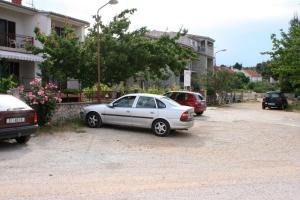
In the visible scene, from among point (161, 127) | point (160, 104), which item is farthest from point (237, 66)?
point (161, 127)

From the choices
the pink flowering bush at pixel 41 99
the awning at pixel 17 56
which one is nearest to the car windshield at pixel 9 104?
the pink flowering bush at pixel 41 99

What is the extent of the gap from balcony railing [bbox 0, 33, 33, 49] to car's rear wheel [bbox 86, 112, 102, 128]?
1227 cm

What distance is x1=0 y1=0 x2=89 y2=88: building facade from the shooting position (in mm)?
24498

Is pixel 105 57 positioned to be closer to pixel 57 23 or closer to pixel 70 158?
pixel 70 158

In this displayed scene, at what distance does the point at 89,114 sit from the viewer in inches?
568

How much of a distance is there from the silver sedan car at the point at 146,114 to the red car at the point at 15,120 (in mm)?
3847

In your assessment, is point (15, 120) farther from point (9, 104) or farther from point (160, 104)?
point (160, 104)

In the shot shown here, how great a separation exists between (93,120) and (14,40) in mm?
13929

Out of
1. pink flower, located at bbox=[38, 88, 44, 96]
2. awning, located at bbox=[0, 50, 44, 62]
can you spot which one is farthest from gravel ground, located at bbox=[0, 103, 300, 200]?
awning, located at bbox=[0, 50, 44, 62]

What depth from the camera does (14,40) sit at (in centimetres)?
2516

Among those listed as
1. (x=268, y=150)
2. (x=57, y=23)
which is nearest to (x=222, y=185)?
(x=268, y=150)

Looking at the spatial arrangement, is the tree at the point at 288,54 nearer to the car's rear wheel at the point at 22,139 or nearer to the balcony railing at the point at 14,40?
the balcony railing at the point at 14,40

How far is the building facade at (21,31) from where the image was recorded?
24498mm

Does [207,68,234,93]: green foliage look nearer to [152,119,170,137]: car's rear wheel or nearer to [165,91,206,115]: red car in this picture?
[165,91,206,115]: red car
